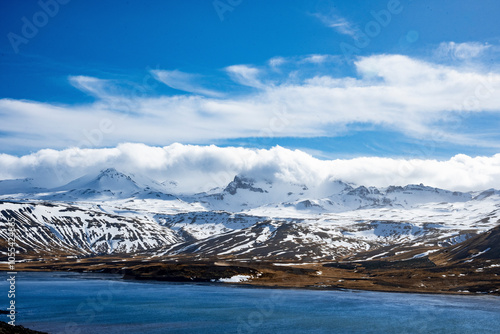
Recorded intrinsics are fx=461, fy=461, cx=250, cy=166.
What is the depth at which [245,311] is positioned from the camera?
91.4 metres

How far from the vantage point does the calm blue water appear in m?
74.6

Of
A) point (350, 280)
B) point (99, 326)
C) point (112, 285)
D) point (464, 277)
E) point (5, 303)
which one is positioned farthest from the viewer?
point (350, 280)

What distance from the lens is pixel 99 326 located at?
235ft

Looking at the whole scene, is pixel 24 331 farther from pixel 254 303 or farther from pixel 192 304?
pixel 254 303

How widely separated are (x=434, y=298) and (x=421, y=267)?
76.1 meters

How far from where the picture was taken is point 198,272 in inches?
6708

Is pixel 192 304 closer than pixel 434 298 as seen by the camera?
Yes

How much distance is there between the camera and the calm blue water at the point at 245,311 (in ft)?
245

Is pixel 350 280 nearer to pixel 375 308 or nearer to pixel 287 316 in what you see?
pixel 375 308

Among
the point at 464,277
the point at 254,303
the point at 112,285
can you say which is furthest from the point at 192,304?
the point at 464,277

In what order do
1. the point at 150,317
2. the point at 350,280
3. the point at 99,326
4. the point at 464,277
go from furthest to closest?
the point at 350,280 → the point at 464,277 → the point at 150,317 → the point at 99,326

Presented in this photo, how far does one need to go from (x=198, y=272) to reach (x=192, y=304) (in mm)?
70557

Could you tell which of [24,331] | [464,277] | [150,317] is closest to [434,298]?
[464,277]

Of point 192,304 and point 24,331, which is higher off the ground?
point 24,331
